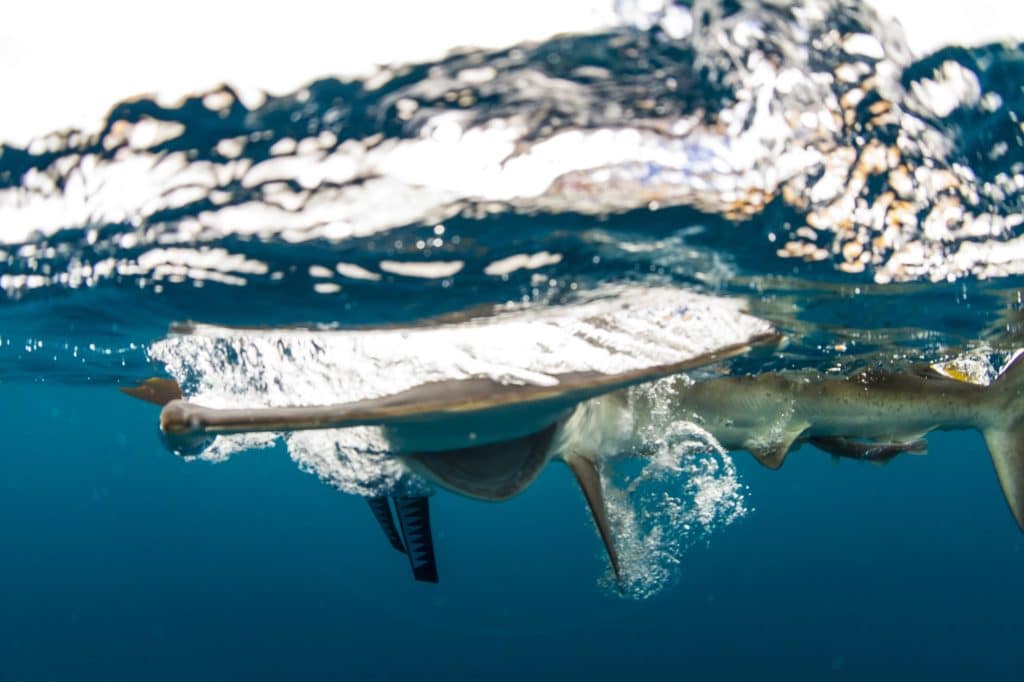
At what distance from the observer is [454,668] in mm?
26922

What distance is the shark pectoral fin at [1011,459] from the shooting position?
20.2 feet

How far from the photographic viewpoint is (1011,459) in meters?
6.23

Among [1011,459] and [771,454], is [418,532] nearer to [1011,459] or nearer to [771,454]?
[771,454]

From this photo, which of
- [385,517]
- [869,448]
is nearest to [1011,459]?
[869,448]

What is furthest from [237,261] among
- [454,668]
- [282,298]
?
[454,668]

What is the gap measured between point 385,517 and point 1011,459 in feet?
22.4

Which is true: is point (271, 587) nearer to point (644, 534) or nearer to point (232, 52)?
point (644, 534)

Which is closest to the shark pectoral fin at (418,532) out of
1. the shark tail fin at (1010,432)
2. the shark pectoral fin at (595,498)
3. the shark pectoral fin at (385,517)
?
the shark pectoral fin at (385,517)

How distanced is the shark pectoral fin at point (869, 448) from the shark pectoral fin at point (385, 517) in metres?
4.80

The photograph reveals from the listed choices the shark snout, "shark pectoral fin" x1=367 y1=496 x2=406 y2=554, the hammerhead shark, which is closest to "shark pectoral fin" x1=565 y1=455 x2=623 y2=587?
the hammerhead shark

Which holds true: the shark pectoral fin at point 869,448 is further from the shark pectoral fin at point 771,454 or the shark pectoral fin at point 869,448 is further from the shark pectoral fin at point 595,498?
the shark pectoral fin at point 595,498

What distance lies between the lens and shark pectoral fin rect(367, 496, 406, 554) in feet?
22.2

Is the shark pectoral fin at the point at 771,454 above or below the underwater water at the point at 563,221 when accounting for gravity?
below

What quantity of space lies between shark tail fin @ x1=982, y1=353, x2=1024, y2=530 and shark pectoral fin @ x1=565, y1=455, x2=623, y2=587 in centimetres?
439
